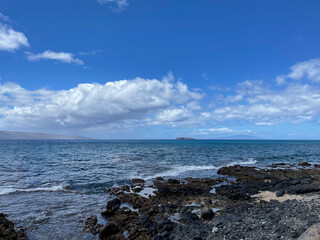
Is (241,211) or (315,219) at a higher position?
(315,219)

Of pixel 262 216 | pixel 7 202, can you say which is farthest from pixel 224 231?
pixel 7 202

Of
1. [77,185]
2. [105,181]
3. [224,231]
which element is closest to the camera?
[224,231]

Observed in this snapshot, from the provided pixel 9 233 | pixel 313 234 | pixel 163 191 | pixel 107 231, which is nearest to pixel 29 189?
pixel 9 233

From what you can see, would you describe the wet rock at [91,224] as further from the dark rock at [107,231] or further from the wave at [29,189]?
the wave at [29,189]

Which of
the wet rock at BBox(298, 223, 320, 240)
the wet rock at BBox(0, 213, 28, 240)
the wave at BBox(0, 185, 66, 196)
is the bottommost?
the wave at BBox(0, 185, 66, 196)

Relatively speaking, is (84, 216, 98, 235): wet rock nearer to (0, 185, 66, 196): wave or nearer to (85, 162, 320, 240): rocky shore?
(85, 162, 320, 240): rocky shore

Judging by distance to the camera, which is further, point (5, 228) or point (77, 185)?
point (77, 185)

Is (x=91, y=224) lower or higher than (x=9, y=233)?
lower

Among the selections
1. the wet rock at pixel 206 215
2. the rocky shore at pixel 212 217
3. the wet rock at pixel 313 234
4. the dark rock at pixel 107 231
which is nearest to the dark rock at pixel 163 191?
the rocky shore at pixel 212 217

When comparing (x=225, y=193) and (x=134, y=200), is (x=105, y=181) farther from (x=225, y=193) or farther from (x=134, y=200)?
(x=225, y=193)

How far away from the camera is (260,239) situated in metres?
8.59

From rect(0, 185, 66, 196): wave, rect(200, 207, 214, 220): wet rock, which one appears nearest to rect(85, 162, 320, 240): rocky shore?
rect(200, 207, 214, 220): wet rock

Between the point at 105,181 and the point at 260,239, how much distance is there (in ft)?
62.3

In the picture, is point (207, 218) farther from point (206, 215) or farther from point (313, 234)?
point (313, 234)
